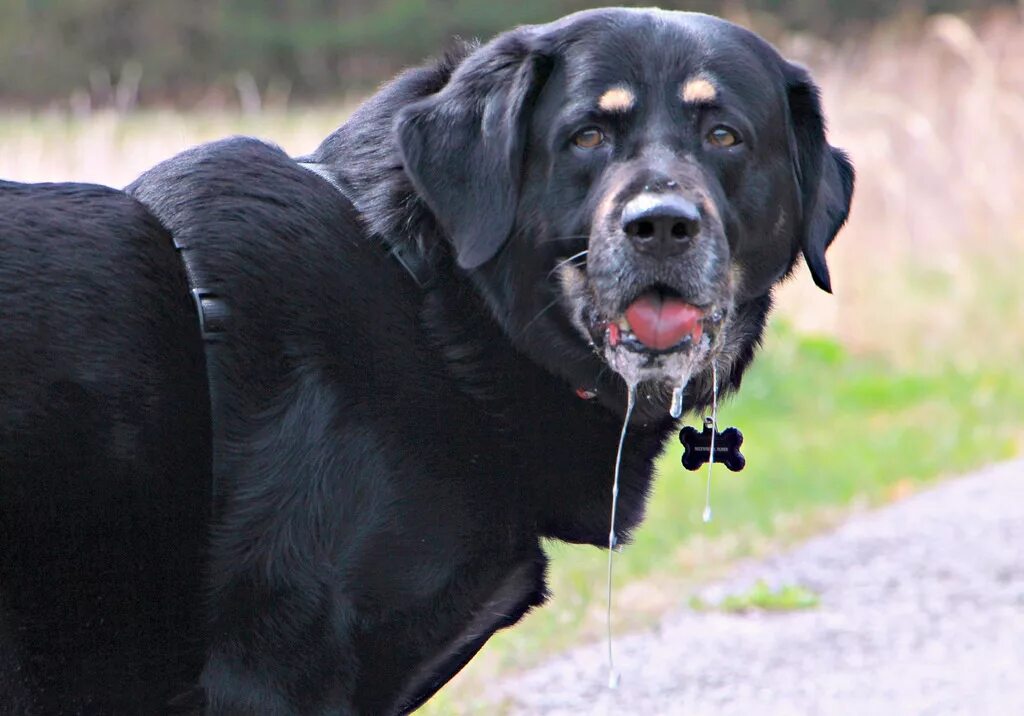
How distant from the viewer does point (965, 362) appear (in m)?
9.96

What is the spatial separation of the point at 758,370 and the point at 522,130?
6677 millimetres

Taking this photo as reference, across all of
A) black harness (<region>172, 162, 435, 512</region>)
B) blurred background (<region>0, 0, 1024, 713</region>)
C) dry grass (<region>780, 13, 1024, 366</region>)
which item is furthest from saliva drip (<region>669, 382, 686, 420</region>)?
dry grass (<region>780, 13, 1024, 366</region>)

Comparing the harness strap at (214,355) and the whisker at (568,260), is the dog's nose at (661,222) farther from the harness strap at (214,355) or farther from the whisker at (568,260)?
the harness strap at (214,355)

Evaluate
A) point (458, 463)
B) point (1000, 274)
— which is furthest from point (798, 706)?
point (1000, 274)

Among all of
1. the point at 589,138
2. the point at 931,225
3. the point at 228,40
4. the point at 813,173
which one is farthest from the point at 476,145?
the point at 228,40

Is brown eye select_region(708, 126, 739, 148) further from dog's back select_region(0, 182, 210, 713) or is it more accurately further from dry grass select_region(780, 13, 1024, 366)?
dry grass select_region(780, 13, 1024, 366)

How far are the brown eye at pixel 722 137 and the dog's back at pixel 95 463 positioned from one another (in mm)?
1154

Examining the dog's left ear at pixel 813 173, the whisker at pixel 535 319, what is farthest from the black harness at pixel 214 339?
the dog's left ear at pixel 813 173

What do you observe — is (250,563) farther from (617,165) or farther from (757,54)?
(757,54)

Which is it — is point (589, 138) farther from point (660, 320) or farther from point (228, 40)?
point (228, 40)

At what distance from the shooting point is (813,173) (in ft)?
10.8

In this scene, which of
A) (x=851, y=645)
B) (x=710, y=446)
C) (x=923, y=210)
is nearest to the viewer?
(x=710, y=446)

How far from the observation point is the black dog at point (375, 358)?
8.83ft

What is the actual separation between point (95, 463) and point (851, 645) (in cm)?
311
